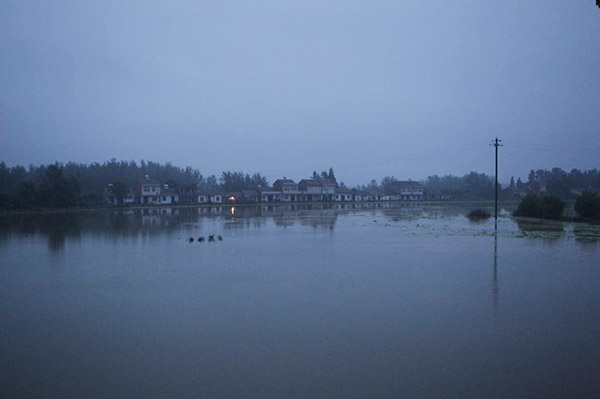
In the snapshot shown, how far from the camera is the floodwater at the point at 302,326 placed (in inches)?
199

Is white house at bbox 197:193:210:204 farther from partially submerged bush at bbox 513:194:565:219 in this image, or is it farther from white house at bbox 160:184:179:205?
partially submerged bush at bbox 513:194:565:219

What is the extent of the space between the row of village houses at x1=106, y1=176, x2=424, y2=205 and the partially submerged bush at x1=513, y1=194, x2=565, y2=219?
136ft

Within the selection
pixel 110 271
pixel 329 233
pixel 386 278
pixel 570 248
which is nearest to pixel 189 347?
pixel 386 278

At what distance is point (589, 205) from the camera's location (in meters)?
27.3

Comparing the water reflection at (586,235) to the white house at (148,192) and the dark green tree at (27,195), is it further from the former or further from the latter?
the white house at (148,192)

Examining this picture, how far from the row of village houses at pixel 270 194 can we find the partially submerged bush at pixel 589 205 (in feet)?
150

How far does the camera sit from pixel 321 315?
24.9 ft

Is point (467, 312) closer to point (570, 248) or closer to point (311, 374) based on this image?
point (311, 374)

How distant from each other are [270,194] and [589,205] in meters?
49.1

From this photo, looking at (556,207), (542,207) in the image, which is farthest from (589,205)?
(542,207)

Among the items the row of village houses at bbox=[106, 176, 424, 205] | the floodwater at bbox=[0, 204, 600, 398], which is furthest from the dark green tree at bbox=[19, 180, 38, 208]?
the floodwater at bbox=[0, 204, 600, 398]

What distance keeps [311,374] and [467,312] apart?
377 centimetres

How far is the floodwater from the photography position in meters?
5.05

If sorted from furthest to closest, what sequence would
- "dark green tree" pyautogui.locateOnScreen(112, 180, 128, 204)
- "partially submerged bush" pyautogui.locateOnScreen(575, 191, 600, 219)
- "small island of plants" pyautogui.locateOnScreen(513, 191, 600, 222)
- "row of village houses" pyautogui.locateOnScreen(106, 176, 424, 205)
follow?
"row of village houses" pyautogui.locateOnScreen(106, 176, 424, 205), "dark green tree" pyautogui.locateOnScreen(112, 180, 128, 204), "small island of plants" pyautogui.locateOnScreen(513, 191, 600, 222), "partially submerged bush" pyautogui.locateOnScreen(575, 191, 600, 219)
